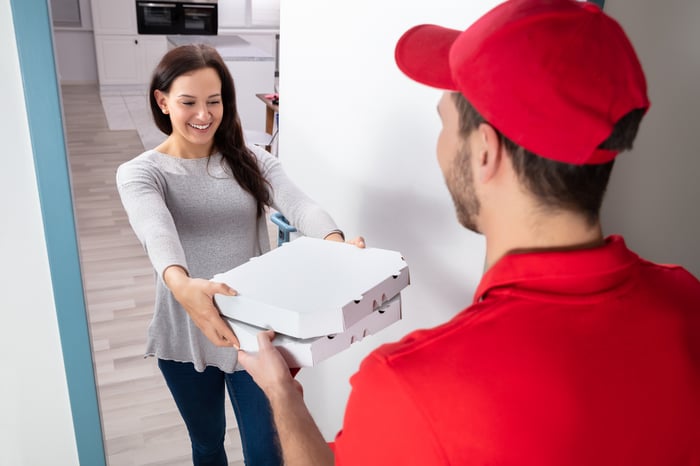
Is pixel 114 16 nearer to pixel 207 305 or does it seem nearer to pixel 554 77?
pixel 207 305

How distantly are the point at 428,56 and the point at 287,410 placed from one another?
550 mm

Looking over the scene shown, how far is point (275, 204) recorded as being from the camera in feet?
5.08

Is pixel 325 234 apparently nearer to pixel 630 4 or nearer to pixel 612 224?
pixel 612 224

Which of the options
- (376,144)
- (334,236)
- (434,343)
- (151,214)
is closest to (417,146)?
(376,144)

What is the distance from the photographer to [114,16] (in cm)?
754


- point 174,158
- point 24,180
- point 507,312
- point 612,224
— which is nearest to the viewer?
point 507,312

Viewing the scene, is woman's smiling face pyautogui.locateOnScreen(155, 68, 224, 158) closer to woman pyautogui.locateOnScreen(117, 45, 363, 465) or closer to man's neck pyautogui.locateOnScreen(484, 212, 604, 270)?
woman pyautogui.locateOnScreen(117, 45, 363, 465)

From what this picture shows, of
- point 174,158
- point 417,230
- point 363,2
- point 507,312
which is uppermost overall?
point 363,2

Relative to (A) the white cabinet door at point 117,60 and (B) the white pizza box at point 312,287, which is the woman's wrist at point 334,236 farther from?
(A) the white cabinet door at point 117,60

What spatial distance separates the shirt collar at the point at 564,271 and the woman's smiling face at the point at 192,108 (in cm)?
94

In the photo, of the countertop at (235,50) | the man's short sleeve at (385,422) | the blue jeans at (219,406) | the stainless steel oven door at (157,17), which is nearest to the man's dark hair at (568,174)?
the man's short sleeve at (385,422)

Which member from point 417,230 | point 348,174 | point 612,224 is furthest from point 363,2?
point 612,224

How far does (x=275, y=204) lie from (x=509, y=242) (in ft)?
2.89

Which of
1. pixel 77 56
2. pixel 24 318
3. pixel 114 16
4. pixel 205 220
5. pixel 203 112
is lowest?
pixel 77 56
